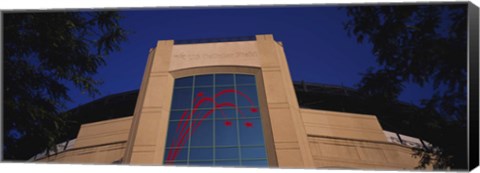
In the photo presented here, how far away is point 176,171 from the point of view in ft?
24.4

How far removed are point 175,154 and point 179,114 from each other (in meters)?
1.22

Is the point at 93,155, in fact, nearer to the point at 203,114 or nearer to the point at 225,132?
the point at 203,114

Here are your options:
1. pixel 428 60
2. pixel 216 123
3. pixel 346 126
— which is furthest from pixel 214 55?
pixel 428 60

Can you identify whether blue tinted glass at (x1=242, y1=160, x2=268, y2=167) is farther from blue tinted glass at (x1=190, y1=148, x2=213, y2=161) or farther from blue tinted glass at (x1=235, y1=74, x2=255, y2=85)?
blue tinted glass at (x1=235, y1=74, x2=255, y2=85)

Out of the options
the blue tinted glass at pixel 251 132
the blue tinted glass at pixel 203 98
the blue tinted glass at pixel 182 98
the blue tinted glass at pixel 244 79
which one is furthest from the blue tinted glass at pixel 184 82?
the blue tinted glass at pixel 251 132

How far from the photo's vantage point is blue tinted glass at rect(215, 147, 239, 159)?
8.81 metres

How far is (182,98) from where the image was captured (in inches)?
412

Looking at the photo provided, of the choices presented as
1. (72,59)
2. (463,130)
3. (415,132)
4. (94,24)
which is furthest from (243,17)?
(463,130)

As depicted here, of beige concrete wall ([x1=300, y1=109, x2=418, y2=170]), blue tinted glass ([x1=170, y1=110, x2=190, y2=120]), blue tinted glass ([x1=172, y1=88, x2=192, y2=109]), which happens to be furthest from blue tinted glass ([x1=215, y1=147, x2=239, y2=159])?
beige concrete wall ([x1=300, y1=109, x2=418, y2=170])

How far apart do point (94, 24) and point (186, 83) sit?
3311 mm

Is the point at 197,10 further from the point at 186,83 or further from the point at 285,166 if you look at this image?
the point at 285,166

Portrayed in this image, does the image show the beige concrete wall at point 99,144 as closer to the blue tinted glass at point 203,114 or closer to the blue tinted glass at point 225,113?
the blue tinted glass at point 203,114

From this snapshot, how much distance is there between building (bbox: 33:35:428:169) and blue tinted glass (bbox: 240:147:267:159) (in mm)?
23

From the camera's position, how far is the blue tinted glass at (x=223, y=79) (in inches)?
417
